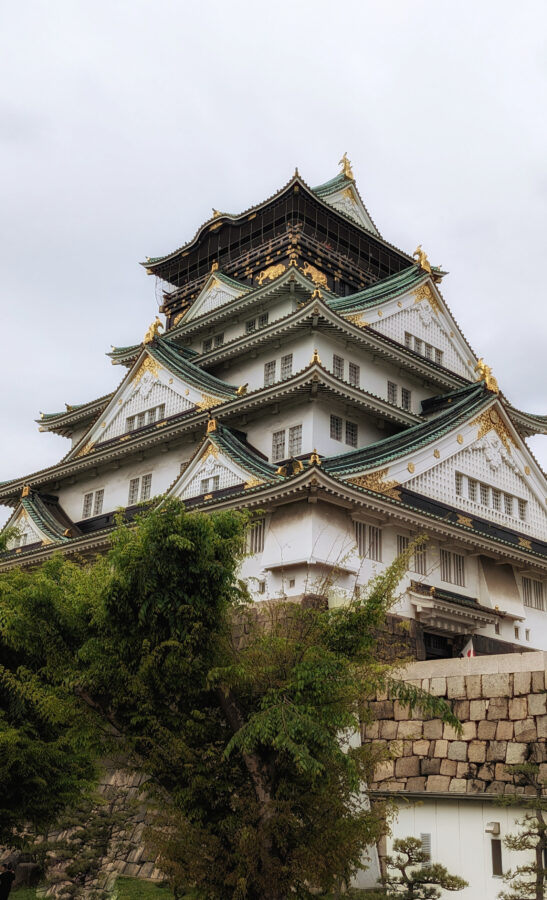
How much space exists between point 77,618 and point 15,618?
97 cm

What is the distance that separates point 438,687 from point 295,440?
1365cm

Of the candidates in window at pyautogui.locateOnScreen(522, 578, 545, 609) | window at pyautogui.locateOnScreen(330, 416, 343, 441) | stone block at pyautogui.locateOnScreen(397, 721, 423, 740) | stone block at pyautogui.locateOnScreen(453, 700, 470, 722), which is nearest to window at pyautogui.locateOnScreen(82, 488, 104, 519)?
window at pyautogui.locateOnScreen(330, 416, 343, 441)

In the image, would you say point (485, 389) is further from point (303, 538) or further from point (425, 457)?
point (303, 538)

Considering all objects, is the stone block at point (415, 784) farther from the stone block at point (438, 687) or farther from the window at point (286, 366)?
the window at point (286, 366)

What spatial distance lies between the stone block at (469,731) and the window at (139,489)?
1972cm

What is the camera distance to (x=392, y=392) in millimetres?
35906

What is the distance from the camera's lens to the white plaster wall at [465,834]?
53.2 ft

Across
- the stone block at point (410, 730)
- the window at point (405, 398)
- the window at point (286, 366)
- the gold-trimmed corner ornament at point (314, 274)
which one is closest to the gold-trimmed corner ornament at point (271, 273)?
the gold-trimmed corner ornament at point (314, 274)

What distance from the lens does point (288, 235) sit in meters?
40.2

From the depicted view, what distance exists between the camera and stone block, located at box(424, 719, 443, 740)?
18984mm

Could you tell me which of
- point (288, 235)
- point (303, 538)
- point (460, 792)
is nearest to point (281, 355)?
point (288, 235)

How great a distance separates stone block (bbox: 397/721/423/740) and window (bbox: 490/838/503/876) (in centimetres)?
Result: 322

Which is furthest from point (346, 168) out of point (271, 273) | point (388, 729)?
point (388, 729)

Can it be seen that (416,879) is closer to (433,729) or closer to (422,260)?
(433,729)
